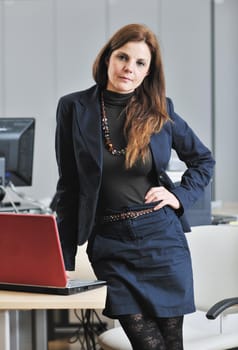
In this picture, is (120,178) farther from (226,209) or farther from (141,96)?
(226,209)

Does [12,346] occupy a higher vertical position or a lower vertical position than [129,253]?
lower

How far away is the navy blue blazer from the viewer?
2.20 m

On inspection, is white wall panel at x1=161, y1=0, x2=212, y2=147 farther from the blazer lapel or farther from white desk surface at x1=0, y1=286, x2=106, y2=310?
white desk surface at x1=0, y1=286, x2=106, y2=310

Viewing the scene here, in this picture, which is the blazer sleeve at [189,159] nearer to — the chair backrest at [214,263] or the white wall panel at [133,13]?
the chair backrest at [214,263]

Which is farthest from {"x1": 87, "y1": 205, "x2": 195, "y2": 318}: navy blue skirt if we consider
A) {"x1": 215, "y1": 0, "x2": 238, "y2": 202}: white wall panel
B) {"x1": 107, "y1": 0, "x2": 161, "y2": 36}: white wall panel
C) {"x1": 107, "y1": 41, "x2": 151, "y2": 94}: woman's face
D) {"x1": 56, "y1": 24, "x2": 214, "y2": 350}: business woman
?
{"x1": 107, "y1": 0, "x2": 161, "y2": 36}: white wall panel

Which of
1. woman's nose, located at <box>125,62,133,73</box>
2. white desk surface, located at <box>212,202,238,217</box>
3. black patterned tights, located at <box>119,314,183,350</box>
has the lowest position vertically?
white desk surface, located at <box>212,202,238,217</box>

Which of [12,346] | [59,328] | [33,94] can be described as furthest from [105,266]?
[33,94]

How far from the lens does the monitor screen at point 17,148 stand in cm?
384

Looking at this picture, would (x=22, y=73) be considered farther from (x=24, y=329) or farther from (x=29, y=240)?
(x=29, y=240)

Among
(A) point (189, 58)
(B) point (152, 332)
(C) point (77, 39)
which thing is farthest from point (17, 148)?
(A) point (189, 58)

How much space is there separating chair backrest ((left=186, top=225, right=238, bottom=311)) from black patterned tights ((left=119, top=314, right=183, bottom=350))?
70cm

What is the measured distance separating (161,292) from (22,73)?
4395mm

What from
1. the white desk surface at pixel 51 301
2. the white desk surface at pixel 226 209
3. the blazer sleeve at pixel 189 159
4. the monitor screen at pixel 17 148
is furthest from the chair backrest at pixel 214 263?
→ the white desk surface at pixel 226 209

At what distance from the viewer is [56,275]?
202 cm
